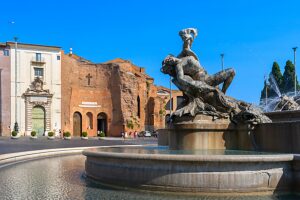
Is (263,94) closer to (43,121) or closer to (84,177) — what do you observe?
(43,121)

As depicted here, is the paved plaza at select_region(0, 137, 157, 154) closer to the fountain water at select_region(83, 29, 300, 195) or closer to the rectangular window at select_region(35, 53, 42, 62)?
the fountain water at select_region(83, 29, 300, 195)

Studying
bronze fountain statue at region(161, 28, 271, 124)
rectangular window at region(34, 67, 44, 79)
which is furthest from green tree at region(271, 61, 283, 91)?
bronze fountain statue at region(161, 28, 271, 124)

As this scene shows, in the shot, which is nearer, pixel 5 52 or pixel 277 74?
pixel 5 52

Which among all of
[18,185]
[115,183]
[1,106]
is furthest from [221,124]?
[1,106]

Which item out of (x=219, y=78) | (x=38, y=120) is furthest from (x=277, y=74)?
(x=219, y=78)

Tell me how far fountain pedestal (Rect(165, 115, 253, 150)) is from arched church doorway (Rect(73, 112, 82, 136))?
167 ft

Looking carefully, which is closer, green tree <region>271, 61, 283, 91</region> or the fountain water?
the fountain water

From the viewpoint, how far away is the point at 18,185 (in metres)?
7.81

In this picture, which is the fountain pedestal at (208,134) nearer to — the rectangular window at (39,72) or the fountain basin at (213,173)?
the fountain basin at (213,173)

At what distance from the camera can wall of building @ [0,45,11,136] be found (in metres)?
49.8

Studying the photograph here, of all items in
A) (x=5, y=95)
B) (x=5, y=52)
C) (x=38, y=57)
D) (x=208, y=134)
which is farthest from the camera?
(x=38, y=57)

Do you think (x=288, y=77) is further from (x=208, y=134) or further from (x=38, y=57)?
(x=208, y=134)

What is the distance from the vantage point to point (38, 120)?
52938 mm

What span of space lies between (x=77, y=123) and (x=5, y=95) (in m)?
12.6
